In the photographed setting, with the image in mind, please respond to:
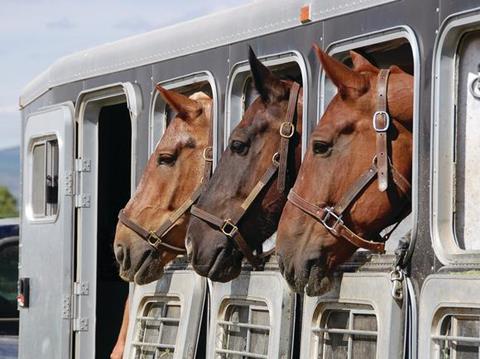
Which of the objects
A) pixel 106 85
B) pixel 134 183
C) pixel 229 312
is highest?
pixel 106 85

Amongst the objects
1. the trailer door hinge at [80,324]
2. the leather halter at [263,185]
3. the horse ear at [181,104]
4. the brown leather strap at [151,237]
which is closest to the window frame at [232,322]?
the leather halter at [263,185]

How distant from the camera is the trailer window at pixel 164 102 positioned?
24.0 feet

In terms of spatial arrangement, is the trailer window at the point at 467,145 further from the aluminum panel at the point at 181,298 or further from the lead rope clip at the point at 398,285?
the aluminum panel at the point at 181,298

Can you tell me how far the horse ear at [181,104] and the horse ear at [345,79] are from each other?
1.54m

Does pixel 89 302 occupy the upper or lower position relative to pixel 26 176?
lower

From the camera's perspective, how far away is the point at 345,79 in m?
5.66

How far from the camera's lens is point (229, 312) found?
22.0 feet

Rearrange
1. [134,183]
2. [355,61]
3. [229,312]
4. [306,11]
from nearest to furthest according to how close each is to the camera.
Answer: [355,61], [306,11], [229,312], [134,183]

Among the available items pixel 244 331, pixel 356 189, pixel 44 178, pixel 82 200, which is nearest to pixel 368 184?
pixel 356 189

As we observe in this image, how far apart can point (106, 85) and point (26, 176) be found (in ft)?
4.25

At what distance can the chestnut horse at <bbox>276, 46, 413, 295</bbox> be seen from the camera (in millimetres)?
5531

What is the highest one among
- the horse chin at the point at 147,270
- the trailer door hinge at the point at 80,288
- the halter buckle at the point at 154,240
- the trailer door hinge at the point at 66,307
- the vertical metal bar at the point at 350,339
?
the halter buckle at the point at 154,240

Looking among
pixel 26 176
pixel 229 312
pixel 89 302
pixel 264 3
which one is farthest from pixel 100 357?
pixel 264 3

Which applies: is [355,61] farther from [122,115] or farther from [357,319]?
[122,115]
